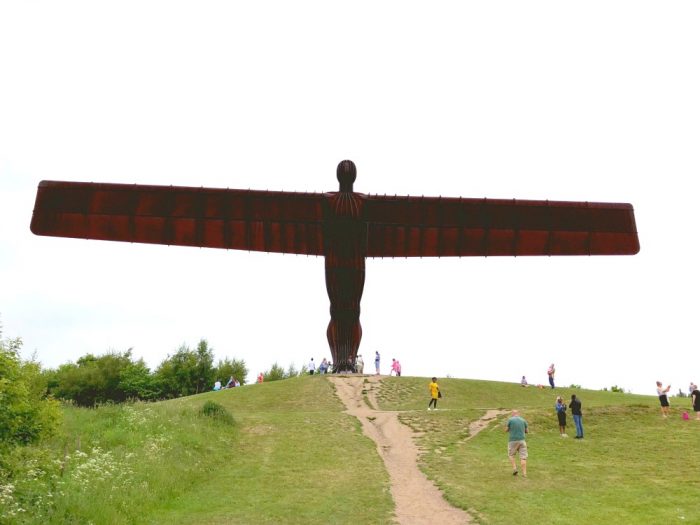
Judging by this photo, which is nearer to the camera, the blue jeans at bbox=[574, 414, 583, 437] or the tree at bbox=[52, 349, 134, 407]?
the blue jeans at bbox=[574, 414, 583, 437]

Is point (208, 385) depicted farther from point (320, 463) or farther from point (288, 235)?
point (320, 463)

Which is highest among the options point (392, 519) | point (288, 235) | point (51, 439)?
point (288, 235)

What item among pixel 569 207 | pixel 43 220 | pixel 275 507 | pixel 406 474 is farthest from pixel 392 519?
pixel 43 220

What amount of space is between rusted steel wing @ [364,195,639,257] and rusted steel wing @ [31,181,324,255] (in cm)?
358

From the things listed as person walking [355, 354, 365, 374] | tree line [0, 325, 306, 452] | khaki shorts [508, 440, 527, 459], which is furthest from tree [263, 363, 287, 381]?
khaki shorts [508, 440, 527, 459]

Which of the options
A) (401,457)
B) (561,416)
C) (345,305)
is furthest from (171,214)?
(561,416)

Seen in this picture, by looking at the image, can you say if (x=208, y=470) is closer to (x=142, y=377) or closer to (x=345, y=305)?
(x=345, y=305)

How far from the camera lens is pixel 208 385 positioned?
1991 inches

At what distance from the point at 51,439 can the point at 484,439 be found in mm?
11982

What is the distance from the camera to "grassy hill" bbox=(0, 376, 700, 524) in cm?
1120

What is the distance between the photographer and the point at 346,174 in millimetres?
26812

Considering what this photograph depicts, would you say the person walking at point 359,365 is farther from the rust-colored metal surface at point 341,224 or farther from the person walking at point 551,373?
the person walking at point 551,373

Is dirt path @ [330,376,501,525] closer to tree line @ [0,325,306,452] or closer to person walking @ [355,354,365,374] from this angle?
person walking @ [355,354,365,374]

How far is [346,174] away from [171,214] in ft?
25.8
